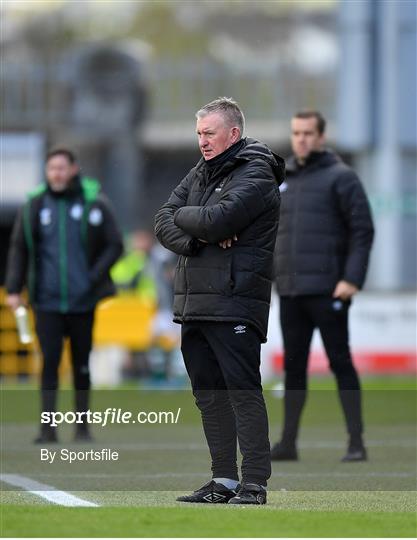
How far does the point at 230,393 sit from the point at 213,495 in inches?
17.9

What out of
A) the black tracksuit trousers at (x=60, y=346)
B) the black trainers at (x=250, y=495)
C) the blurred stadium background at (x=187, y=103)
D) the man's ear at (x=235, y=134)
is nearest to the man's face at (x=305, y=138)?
the black tracksuit trousers at (x=60, y=346)

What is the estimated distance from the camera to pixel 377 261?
23656 millimetres

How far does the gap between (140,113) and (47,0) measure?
4864 mm

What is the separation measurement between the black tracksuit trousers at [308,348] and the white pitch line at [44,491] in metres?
2.10

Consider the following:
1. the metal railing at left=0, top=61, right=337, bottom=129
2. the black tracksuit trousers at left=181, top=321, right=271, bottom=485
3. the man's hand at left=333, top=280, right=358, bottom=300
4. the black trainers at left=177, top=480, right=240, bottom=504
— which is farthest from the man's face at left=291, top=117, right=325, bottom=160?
the metal railing at left=0, top=61, right=337, bottom=129

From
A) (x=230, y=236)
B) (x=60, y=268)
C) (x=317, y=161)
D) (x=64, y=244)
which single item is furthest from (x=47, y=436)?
(x=230, y=236)

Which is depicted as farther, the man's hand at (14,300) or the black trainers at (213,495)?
the man's hand at (14,300)

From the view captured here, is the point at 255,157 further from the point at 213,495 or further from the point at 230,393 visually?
the point at 213,495

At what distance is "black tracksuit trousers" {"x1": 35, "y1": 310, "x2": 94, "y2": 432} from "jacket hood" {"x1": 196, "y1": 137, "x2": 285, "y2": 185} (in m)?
3.67

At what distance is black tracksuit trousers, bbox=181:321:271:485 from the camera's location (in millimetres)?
7660

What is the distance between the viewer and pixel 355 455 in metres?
10.4

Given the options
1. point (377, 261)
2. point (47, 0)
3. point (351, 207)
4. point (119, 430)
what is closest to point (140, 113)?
point (47, 0)

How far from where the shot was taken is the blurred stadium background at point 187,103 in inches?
773

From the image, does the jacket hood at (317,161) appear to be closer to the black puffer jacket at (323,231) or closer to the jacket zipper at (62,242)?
the black puffer jacket at (323,231)
